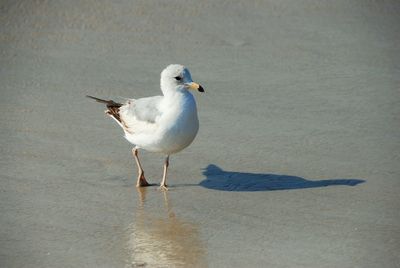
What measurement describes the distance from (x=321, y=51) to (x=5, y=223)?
178 inches

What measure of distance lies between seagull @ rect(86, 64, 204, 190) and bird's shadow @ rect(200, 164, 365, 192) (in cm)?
43

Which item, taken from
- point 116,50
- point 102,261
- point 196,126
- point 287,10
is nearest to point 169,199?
point 196,126

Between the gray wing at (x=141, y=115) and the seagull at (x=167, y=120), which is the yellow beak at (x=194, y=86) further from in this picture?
the gray wing at (x=141, y=115)

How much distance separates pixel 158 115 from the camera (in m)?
6.75

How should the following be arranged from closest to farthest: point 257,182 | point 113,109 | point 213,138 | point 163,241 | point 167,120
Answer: point 163,241, point 167,120, point 257,182, point 113,109, point 213,138

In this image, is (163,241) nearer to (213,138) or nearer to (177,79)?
(177,79)

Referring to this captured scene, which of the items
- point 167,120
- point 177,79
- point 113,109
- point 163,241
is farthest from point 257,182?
point 113,109

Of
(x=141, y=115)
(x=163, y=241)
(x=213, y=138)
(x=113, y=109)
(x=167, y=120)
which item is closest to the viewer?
(x=163, y=241)

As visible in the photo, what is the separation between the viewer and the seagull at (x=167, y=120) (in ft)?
21.7

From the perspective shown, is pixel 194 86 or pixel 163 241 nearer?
pixel 163 241

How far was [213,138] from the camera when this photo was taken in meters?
7.57

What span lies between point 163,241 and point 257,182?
1.31 m

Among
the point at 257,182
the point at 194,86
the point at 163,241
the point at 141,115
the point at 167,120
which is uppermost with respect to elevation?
the point at 194,86

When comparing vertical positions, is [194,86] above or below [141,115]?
above
